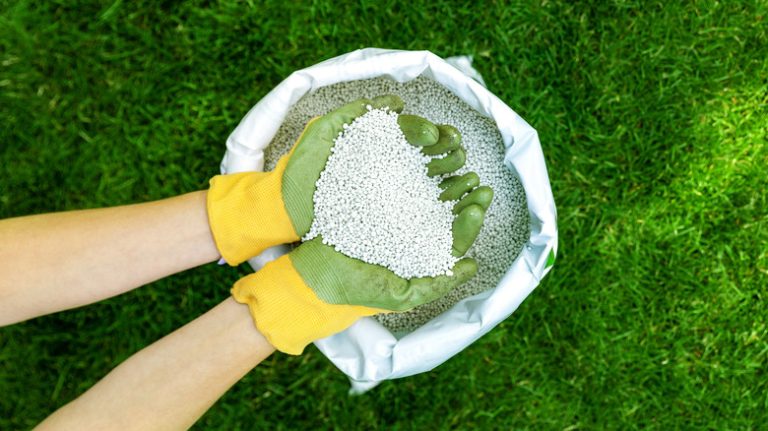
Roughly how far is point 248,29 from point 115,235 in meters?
0.48

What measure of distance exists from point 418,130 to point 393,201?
0.11m

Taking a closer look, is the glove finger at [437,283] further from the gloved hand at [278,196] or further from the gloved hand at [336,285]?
the gloved hand at [278,196]

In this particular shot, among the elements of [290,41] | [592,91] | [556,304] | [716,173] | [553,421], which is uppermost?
[290,41]

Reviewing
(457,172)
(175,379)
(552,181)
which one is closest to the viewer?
(175,379)

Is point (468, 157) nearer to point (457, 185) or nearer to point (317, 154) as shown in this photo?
point (457, 185)

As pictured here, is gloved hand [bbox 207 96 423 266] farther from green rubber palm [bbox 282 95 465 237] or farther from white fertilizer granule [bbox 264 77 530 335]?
white fertilizer granule [bbox 264 77 530 335]

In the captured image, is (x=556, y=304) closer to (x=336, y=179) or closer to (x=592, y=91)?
(x=592, y=91)

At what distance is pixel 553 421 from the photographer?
1.11m

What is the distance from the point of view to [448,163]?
0.88 m

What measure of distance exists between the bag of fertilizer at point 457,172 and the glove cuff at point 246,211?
67 mm

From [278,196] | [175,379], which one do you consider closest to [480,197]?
[278,196]

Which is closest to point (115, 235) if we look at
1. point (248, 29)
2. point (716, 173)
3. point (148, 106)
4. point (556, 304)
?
point (148, 106)

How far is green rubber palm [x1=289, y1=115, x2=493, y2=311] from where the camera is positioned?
2.71ft

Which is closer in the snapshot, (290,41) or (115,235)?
(115,235)
